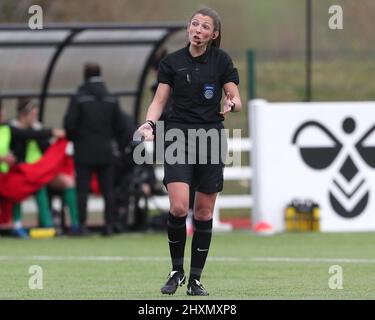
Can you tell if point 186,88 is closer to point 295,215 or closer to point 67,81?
point 295,215

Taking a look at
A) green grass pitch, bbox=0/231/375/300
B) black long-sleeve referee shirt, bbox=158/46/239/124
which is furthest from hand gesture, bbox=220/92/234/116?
green grass pitch, bbox=0/231/375/300

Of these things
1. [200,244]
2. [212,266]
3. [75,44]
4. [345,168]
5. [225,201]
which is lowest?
[225,201]

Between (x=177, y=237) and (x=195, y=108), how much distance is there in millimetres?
1035

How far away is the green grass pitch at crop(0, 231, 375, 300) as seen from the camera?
1072cm

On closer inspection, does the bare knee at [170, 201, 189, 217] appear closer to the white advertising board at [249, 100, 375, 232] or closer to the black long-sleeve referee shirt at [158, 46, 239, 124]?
the black long-sleeve referee shirt at [158, 46, 239, 124]

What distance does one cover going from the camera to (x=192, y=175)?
10344 mm

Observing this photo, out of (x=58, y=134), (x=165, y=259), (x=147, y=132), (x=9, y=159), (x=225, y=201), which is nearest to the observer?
(x=147, y=132)

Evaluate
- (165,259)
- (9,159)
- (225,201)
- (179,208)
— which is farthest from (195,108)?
(225,201)

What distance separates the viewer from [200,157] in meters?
10.3

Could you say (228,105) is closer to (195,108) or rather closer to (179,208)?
(195,108)

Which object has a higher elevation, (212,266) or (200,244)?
(200,244)

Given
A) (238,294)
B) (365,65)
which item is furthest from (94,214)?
(238,294)

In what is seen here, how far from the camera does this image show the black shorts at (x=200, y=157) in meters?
10.2

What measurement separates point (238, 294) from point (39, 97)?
945 centimetres
